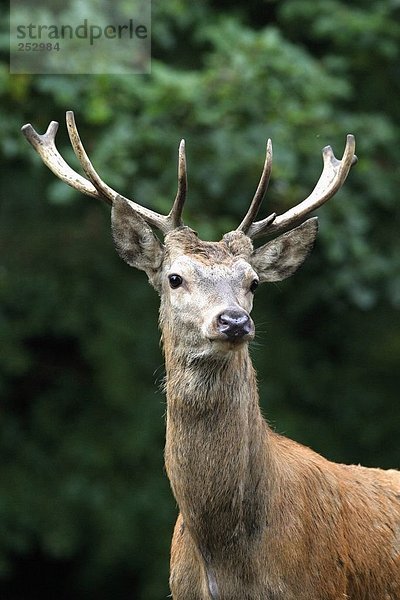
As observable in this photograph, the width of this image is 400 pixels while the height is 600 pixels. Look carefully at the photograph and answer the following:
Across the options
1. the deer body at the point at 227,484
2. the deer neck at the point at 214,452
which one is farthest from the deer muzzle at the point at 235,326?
the deer neck at the point at 214,452

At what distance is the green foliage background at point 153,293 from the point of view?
31.0 feet

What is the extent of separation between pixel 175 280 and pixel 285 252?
62 cm

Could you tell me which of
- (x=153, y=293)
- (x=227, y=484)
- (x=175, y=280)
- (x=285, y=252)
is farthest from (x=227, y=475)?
(x=153, y=293)

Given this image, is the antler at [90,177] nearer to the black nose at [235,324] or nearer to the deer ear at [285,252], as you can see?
the deer ear at [285,252]

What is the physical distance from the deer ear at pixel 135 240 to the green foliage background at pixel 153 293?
3.44m

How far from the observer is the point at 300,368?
11.3m

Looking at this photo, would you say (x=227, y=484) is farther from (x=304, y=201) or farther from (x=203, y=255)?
(x=304, y=201)

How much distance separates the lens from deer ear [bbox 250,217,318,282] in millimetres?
5883

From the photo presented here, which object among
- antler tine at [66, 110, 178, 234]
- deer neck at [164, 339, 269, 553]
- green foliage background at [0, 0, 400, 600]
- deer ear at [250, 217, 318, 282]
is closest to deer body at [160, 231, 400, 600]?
deer neck at [164, 339, 269, 553]

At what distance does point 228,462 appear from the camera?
5.40 m

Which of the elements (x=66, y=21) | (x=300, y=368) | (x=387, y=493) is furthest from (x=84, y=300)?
(x=387, y=493)

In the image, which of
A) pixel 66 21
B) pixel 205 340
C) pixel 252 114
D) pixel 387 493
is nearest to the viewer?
pixel 205 340

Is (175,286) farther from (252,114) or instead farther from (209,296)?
(252,114)

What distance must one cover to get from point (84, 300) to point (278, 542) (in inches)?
226
